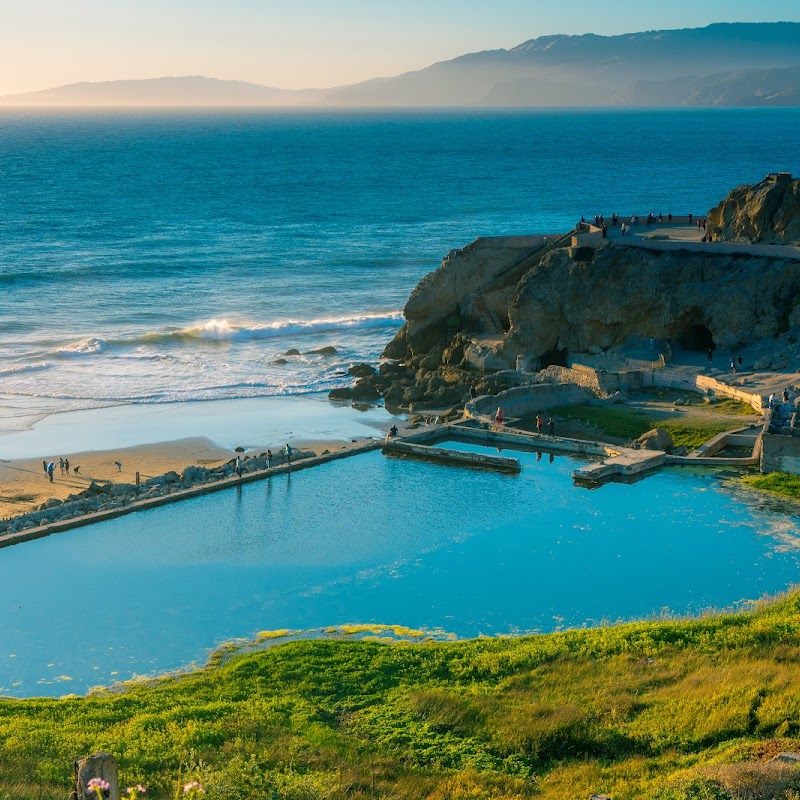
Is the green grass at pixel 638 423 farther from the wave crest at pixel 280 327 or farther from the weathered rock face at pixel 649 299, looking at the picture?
the wave crest at pixel 280 327

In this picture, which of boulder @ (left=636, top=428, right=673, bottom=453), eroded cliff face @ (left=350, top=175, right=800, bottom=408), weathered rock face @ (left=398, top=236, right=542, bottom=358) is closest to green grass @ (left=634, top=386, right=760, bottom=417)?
boulder @ (left=636, top=428, right=673, bottom=453)

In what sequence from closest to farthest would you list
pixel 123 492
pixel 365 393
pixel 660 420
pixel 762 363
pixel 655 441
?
1. pixel 123 492
2. pixel 655 441
3. pixel 660 420
4. pixel 762 363
5. pixel 365 393

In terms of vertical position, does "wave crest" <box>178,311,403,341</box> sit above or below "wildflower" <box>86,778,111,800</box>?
below

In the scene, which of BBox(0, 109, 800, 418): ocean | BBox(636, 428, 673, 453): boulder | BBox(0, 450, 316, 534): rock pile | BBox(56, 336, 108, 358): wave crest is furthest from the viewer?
BBox(56, 336, 108, 358): wave crest

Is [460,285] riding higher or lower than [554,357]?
higher

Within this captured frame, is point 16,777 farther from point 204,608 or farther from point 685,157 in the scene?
point 685,157

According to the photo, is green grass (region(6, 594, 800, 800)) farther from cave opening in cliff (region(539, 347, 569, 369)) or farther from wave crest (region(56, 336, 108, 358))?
wave crest (region(56, 336, 108, 358))

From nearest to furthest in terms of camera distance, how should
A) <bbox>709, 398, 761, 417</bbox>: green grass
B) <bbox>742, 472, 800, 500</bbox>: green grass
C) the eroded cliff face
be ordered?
<bbox>742, 472, 800, 500</bbox>: green grass → <bbox>709, 398, 761, 417</bbox>: green grass → the eroded cliff face

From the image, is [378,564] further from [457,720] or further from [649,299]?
[649,299]

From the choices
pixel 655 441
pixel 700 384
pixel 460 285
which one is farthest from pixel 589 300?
pixel 655 441
